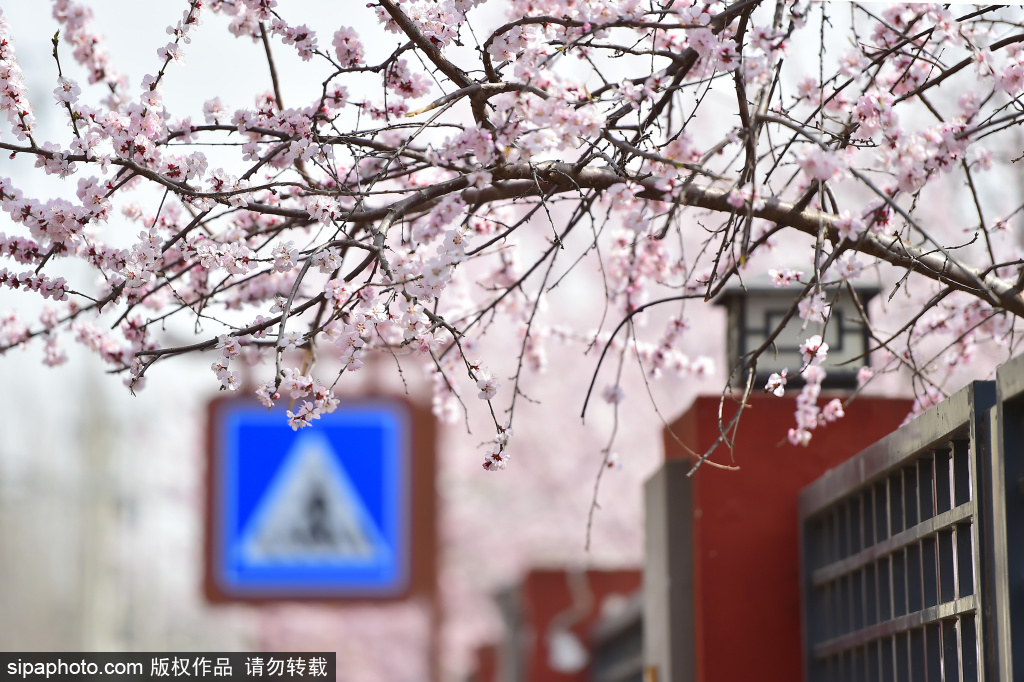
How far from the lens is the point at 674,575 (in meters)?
4.42

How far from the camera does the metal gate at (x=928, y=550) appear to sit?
246 centimetres

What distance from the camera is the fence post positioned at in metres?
4.39

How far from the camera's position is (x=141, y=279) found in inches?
124

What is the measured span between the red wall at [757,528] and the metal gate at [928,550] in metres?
0.13

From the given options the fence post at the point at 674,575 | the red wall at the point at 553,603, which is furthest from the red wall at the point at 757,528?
the red wall at the point at 553,603

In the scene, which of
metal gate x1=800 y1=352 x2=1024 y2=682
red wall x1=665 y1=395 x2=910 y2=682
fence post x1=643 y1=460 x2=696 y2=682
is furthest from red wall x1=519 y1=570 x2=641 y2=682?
metal gate x1=800 y1=352 x2=1024 y2=682

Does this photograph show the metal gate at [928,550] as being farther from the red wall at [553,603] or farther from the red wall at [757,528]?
the red wall at [553,603]

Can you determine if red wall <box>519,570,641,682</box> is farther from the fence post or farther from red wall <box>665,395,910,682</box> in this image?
red wall <box>665,395,910,682</box>

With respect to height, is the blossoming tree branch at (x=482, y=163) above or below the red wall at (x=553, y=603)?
above

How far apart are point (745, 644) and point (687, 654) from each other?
0.82ft

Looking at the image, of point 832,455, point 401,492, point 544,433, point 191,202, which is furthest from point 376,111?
point 544,433

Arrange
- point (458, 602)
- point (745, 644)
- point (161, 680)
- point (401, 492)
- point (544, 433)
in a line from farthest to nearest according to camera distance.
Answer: point (458, 602), point (544, 433), point (401, 492), point (745, 644), point (161, 680)

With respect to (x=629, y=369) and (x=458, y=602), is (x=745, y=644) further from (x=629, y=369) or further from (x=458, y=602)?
(x=458, y=602)

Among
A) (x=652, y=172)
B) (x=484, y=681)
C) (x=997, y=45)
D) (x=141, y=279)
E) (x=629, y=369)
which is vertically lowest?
(x=484, y=681)
